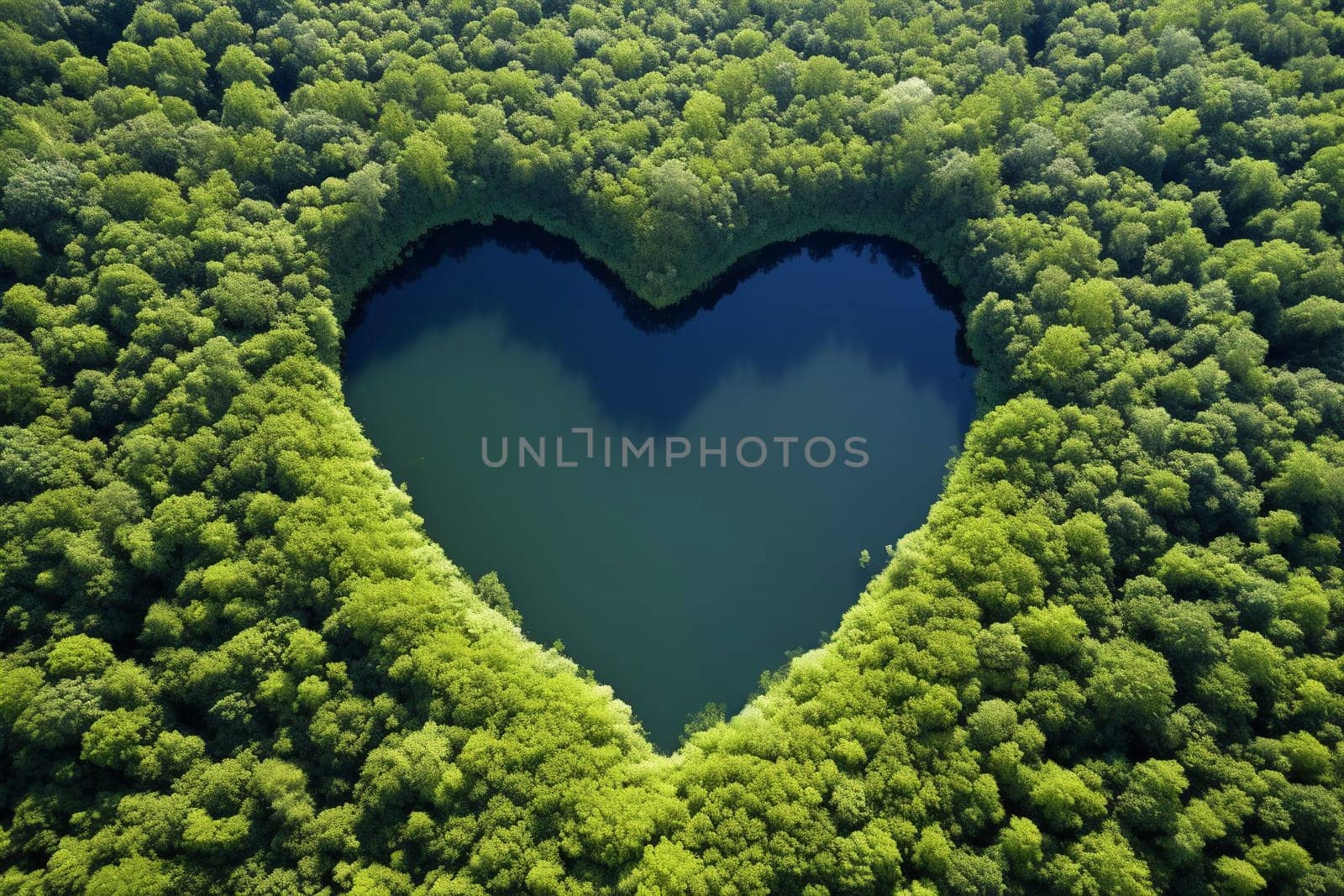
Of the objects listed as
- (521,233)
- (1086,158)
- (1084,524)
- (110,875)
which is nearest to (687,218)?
(521,233)

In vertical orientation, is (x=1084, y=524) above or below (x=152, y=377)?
below

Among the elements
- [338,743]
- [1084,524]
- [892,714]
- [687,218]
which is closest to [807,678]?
[892,714]

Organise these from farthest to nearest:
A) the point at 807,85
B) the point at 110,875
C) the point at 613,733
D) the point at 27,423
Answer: the point at 807,85 < the point at 27,423 < the point at 613,733 < the point at 110,875

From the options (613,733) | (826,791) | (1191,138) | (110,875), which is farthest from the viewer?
(1191,138)

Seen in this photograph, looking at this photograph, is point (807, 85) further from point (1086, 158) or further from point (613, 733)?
point (613, 733)

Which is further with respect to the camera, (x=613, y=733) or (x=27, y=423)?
(x=27, y=423)

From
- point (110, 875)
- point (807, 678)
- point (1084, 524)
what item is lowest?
point (110, 875)
